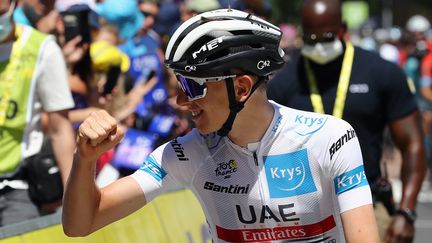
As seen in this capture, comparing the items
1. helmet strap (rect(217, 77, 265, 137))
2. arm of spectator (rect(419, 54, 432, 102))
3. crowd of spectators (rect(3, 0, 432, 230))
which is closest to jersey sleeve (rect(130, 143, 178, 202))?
helmet strap (rect(217, 77, 265, 137))

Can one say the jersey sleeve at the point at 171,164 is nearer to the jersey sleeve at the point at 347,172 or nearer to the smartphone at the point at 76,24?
the jersey sleeve at the point at 347,172

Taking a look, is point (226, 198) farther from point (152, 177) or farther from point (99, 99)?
point (99, 99)

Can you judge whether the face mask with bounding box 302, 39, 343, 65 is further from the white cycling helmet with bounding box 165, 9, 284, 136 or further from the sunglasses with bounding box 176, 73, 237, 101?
the sunglasses with bounding box 176, 73, 237, 101

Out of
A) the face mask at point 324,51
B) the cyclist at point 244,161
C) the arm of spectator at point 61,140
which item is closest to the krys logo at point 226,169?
the cyclist at point 244,161

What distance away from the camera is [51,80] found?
20.1ft

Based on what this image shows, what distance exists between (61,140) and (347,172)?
2606mm

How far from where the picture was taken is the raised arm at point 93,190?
3.73 m

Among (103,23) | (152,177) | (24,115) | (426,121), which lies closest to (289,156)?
(152,177)

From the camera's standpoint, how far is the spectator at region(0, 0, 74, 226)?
595 cm

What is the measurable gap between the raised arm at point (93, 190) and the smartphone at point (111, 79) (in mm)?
4620

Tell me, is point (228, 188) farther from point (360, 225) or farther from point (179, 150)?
point (360, 225)

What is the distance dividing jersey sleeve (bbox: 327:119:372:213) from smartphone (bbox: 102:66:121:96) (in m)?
4.77

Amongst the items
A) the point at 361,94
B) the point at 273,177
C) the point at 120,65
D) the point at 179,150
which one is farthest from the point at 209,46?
the point at 120,65

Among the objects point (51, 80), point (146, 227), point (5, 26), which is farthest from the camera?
point (146, 227)
